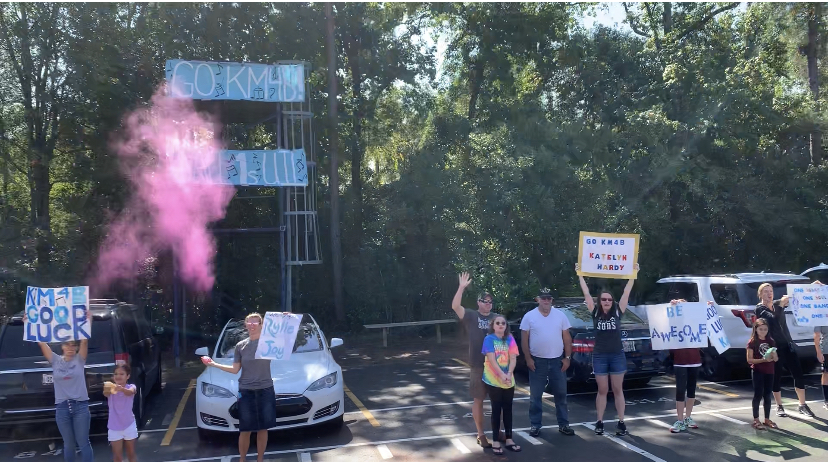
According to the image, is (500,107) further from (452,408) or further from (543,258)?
(452,408)

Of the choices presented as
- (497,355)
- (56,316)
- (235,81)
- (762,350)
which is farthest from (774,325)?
(235,81)

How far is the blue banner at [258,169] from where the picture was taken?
15203mm

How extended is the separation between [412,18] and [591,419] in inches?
684

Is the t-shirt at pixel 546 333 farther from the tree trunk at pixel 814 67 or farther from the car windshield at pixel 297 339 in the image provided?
the tree trunk at pixel 814 67

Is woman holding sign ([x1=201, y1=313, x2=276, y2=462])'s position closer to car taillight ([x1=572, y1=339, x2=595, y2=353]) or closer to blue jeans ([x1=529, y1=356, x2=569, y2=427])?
blue jeans ([x1=529, y1=356, x2=569, y2=427])

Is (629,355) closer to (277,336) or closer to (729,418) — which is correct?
(729,418)

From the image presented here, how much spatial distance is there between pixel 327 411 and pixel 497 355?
2.28 m

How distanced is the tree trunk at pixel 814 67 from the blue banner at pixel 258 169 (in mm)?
13414

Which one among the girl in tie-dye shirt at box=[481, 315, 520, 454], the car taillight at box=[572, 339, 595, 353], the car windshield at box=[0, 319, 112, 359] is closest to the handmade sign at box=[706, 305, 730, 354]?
the car taillight at box=[572, 339, 595, 353]

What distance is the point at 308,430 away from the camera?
827 cm

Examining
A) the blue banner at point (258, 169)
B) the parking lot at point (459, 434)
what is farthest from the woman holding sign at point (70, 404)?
the blue banner at point (258, 169)

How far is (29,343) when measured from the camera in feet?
27.4

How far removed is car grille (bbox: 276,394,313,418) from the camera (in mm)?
7562

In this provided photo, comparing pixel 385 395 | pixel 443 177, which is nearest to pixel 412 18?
pixel 443 177
